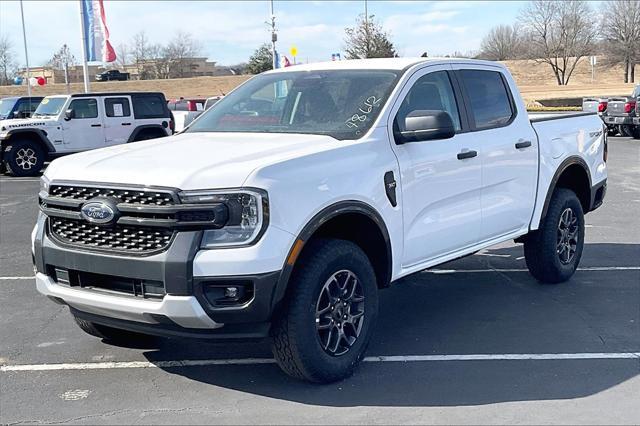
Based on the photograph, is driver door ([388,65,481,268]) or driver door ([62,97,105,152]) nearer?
driver door ([388,65,481,268])

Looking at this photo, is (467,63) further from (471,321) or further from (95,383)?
(95,383)

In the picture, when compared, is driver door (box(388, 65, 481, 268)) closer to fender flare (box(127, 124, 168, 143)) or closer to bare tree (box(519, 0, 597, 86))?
fender flare (box(127, 124, 168, 143))

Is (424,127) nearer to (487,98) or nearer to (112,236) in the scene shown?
(487,98)

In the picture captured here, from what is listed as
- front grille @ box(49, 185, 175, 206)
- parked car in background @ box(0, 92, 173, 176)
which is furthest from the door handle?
parked car in background @ box(0, 92, 173, 176)

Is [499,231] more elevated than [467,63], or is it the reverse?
[467,63]

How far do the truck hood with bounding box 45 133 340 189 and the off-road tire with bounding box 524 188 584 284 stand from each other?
9.18 feet

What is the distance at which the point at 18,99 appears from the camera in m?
20.1

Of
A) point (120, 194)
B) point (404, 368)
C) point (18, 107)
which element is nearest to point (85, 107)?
point (18, 107)

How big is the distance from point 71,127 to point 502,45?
72.6m

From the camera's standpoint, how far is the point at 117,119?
60.2 feet

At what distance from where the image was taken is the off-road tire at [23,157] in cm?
1742

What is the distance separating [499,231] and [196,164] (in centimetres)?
286

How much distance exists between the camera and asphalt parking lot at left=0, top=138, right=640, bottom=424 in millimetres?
4230

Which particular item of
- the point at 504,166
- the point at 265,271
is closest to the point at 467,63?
the point at 504,166
